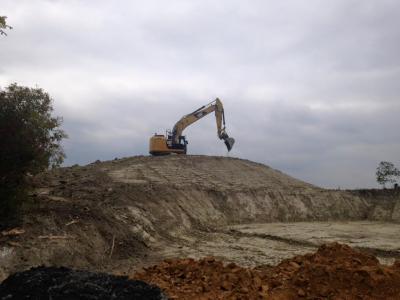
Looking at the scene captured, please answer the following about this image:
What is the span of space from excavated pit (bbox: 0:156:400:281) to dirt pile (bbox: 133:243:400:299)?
8.95ft

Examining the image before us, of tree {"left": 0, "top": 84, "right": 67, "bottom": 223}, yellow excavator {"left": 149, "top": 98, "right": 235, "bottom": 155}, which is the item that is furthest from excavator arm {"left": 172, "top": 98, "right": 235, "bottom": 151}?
tree {"left": 0, "top": 84, "right": 67, "bottom": 223}

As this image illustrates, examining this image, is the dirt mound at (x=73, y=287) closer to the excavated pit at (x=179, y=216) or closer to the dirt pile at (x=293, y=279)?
the dirt pile at (x=293, y=279)

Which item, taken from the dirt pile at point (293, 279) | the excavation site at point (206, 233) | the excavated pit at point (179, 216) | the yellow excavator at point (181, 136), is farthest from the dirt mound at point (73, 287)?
the yellow excavator at point (181, 136)

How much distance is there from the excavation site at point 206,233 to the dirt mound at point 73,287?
0.12 meters

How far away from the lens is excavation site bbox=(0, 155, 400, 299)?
9.28 m

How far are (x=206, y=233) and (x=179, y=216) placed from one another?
150cm

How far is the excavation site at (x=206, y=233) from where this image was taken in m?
9.28

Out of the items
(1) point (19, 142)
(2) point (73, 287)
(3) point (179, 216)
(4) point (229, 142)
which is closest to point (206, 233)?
(3) point (179, 216)

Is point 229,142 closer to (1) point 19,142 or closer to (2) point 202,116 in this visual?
(2) point 202,116

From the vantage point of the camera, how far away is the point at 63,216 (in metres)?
13.9

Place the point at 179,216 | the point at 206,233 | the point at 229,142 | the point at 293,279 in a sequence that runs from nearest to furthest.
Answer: the point at 293,279, the point at 206,233, the point at 179,216, the point at 229,142

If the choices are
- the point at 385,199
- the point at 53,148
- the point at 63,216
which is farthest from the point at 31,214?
the point at 385,199

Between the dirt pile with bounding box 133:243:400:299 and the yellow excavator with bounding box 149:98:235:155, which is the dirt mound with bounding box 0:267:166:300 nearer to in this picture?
the dirt pile with bounding box 133:243:400:299

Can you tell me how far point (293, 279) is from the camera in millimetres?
9484
